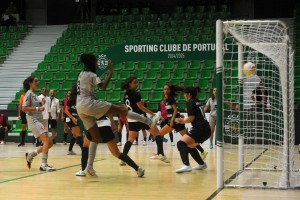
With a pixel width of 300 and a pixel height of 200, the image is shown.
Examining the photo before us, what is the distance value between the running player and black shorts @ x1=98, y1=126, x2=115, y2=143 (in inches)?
9.1

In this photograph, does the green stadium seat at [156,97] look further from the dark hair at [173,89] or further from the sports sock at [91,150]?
the sports sock at [91,150]

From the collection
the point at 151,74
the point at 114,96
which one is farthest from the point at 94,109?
the point at 151,74

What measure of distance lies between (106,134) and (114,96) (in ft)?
46.0

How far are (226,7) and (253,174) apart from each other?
63.4 ft

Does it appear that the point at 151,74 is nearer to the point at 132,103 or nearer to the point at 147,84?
the point at 147,84

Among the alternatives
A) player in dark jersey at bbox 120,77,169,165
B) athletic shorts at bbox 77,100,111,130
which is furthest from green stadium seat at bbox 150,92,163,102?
athletic shorts at bbox 77,100,111,130

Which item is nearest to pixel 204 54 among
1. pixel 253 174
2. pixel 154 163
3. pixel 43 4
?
pixel 154 163

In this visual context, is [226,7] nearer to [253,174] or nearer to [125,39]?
[125,39]

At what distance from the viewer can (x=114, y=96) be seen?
24203 millimetres

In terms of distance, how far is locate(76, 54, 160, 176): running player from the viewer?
9484mm

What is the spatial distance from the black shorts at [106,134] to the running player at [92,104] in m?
0.23

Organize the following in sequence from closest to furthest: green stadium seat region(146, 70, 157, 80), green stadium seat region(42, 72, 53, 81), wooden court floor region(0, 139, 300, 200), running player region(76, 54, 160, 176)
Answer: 1. wooden court floor region(0, 139, 300, 200)
2. running player region(76, 54, 160, 176)
3. green stadium seat region(146, 70, 157, 80)
4. green stadium seat region(42, 72, 53, 81)


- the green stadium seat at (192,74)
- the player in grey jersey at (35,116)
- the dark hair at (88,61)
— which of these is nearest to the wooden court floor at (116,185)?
the player in grey jersey at (35,116)

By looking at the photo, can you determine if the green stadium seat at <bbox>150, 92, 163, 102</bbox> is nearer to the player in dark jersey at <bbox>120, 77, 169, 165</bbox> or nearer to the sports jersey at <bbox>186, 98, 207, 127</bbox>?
the player in dark jersey at <bbox>120, 77, 169, 165</bbox>
